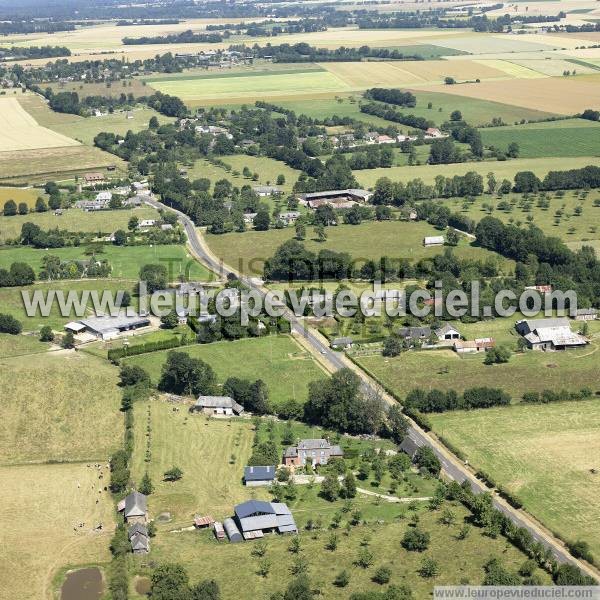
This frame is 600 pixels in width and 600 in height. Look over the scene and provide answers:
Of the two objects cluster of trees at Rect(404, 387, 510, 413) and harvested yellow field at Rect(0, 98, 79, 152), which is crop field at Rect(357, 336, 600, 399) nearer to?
cluster of trees at Rect(404, 387, 510, 413)

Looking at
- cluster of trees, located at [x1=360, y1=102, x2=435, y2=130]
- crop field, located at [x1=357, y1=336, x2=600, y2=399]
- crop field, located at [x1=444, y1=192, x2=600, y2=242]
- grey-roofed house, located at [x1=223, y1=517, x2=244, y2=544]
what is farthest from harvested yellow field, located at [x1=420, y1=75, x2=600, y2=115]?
grey-roofed house, located at [x1=223, y1=517, x2=244, y2=544]

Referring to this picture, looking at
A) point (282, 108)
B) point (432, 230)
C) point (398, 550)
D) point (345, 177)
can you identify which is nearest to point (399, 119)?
point (282, 108)

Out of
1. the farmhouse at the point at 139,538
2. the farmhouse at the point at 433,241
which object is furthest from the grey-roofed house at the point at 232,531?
the farmhouse at the point at 433,241

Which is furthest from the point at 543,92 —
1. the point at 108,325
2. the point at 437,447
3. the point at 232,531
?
the point at 232,531

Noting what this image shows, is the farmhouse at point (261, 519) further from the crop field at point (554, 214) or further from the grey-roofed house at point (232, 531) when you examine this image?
the crop field at point (554, 214)

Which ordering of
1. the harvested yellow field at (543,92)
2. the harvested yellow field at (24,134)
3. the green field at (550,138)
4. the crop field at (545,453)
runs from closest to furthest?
the crop field at (545,453) < the green field at (550,138) < the harvested yellow field at (24,134) < the harvested yellow field at (543,92)

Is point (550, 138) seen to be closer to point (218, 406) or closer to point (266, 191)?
point (266, 191)
